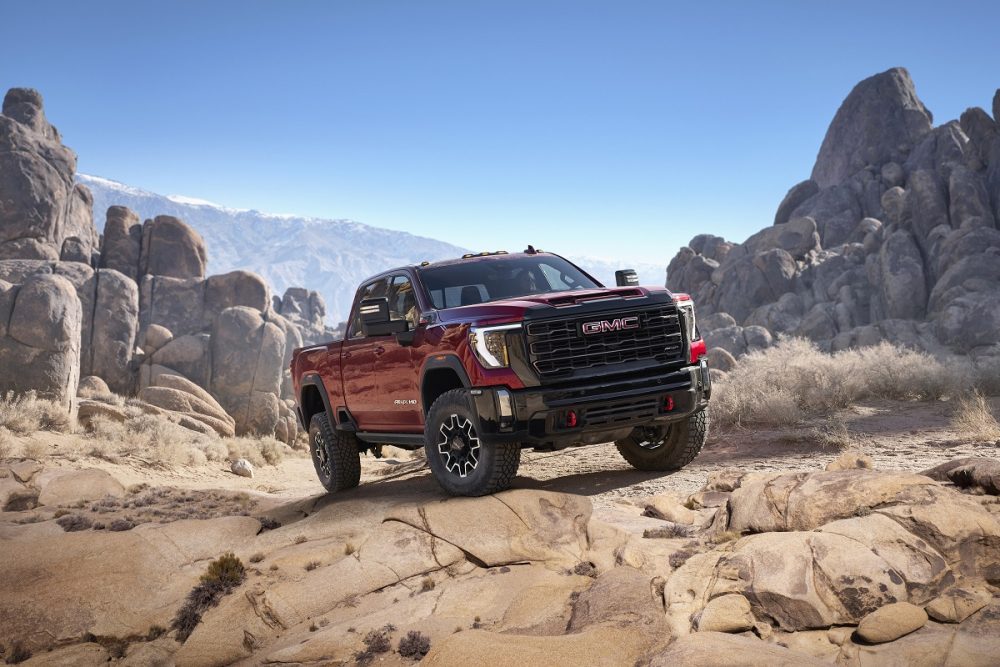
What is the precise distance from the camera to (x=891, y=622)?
479 centimetres

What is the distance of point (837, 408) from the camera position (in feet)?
51.4

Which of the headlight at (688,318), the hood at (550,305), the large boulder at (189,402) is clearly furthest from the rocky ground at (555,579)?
the large boulder at (189,402)

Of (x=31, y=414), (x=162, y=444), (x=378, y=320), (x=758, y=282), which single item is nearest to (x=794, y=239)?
(x=758, y=282)

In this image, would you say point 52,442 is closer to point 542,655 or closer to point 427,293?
point 427,293

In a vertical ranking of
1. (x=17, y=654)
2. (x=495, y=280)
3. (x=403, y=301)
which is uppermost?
(x=495, y=280)

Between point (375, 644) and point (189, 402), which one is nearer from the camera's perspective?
point (375, 644)

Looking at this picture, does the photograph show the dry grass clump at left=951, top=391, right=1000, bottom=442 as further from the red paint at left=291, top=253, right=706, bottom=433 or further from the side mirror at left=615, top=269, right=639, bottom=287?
the side mirror at left=615, top=269, right=639, bottom=287

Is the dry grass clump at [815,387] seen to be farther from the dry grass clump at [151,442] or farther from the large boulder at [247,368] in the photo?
the large boulder at [247,368]

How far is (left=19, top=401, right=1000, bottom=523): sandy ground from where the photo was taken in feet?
30.2

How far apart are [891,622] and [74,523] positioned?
8086mm

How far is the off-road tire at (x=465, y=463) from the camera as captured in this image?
7.69m

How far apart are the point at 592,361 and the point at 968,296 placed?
142 ft

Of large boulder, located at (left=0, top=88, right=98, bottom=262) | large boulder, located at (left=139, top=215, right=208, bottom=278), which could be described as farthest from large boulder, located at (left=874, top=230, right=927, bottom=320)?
large boulder, located at (left=0, top=88, right=98, bottom=262)

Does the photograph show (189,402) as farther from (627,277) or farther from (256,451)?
(627,277)
